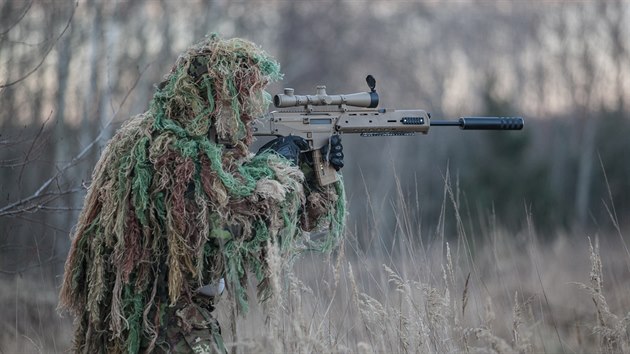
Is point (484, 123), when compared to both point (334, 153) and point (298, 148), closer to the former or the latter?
point (334, 153)

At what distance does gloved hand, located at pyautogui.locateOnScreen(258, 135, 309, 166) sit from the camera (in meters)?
4.07

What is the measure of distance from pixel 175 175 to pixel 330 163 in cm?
78

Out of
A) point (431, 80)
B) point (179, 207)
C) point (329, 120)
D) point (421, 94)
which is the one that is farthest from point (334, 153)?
point (431, 80)

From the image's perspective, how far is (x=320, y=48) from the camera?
22328mm

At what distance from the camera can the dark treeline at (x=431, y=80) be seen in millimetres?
11768

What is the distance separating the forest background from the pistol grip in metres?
0.40

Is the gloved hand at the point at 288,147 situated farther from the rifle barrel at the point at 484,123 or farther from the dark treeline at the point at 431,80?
the dark treeline at the point at 431,80

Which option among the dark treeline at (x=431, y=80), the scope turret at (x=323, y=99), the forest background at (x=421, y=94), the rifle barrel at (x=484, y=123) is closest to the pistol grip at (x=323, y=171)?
the scope turret at (x=323, y=99)

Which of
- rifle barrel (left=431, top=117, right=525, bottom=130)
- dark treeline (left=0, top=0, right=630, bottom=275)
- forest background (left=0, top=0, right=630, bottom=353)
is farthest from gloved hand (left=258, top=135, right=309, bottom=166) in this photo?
dark treeline (left=0, top=0, right=630, bottom=275)

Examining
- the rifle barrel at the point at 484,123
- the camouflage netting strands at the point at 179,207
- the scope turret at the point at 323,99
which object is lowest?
the camouflage netting strands at the point at 179,207

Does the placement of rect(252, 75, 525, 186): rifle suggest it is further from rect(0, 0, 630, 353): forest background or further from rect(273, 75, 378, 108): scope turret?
rect(0, 0, 630, 353): forest background

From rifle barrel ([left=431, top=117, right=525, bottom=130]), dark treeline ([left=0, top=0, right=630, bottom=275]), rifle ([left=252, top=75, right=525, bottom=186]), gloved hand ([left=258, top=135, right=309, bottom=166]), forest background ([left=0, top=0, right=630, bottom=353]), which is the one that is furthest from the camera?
dark treeline ([left=0, top=0, right=630, bottom=275])

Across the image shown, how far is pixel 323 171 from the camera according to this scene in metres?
4.20

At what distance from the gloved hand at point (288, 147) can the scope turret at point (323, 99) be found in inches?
6.0
